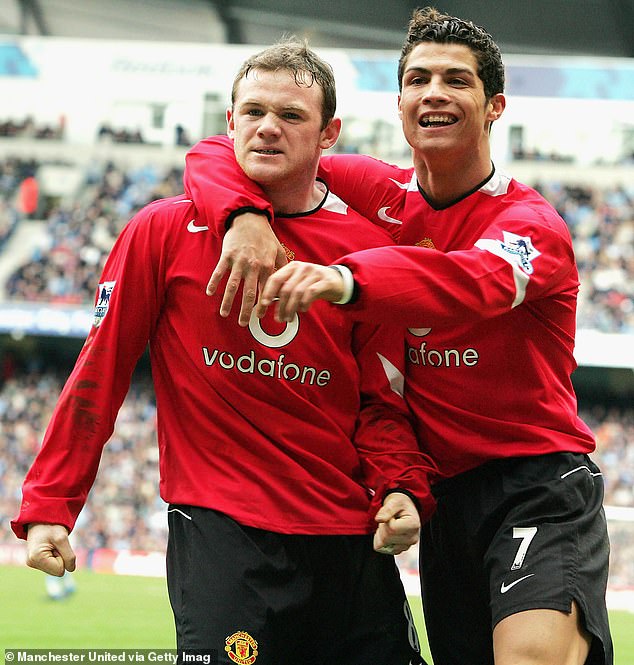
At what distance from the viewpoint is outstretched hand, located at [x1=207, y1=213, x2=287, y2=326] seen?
2922 mm

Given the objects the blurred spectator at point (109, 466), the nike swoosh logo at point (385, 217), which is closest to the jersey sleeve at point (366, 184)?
the nike swoosh logo at point (385, 217)

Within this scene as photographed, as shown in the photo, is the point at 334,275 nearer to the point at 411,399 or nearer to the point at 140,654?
the point at 411,399

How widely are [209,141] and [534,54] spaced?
70.6 ft

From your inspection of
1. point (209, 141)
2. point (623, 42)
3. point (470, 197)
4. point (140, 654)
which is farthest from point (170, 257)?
point (623, 42)

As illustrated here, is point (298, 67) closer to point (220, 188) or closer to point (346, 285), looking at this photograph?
point (220, 188)

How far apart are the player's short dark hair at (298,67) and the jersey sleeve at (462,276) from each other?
0.70 m

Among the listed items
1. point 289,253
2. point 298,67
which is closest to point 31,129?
point 298,67

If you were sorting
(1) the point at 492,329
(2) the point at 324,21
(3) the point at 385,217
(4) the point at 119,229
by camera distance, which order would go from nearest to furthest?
1. (1) the point at 492,329
2. (3) the point at 385,217
3. (4) the point at 119,229
4. (2) the point at 324,21

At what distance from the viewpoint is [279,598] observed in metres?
3.03

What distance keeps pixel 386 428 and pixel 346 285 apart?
74 centimetres

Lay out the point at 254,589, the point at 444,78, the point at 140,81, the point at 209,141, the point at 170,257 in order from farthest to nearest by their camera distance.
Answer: the point at 140,81
the point at 209,141
the point at 444,78
the point at 170,257
the point at 254,589

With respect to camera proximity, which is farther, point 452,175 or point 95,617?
point 95,617

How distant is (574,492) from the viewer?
3.34 m

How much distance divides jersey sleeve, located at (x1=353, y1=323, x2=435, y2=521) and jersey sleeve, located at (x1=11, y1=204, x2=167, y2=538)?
0.69 meters
